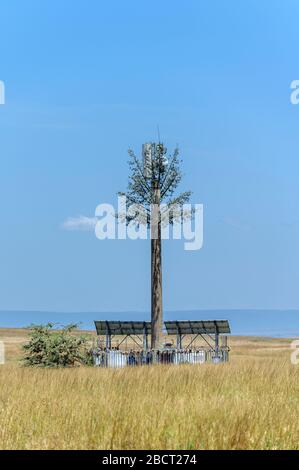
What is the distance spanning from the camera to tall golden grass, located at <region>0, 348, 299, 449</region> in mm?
10211

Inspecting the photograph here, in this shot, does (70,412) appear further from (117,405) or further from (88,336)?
(88,336)

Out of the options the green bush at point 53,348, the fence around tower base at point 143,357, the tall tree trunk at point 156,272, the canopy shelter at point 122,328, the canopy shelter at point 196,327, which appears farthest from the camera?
the canopy shelter at point 196,327

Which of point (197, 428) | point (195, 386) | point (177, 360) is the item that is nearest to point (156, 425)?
point (197, 428)

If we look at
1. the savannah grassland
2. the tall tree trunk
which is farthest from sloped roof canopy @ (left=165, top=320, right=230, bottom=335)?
the savannah grassland

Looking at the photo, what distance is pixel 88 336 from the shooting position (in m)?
37.8

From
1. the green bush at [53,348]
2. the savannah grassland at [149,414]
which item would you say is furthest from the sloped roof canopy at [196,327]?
the savannah grassland at [149,414]

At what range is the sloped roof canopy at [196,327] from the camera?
45.2m

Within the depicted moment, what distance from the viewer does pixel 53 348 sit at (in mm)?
36594

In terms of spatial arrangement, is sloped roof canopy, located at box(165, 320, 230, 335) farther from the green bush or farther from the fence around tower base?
the green bush

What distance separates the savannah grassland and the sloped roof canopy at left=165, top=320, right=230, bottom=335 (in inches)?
1045

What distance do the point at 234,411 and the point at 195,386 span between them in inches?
219

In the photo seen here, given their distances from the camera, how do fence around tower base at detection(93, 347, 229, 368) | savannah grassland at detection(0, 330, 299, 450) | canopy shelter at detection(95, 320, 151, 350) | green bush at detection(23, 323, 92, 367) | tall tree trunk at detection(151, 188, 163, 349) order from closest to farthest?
savannah grassland at detection(0, 330, 299, 450)
green bush at detection(23, 323, 92, 367)
tall tree trunk at detection(151, 188, 163, 349)
fence around tower base at detection(93, 347, 229, 368)
canopy shelter at detection(95, 320, 151, 350)

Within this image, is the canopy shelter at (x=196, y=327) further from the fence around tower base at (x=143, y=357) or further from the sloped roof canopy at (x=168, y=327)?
the fence around tower base at (x=143, y=357)

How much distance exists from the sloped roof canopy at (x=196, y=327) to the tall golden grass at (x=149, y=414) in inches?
1047
